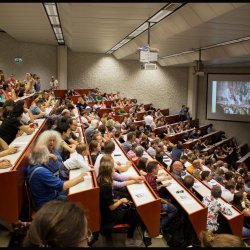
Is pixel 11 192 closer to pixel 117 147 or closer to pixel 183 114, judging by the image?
pixel 117 147

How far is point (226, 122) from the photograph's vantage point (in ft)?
59.8

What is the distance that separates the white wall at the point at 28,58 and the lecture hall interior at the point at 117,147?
5cm

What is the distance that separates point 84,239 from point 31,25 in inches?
426

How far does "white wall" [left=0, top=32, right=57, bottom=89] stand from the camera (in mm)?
16750

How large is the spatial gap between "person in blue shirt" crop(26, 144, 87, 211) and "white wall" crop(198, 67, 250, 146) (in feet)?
49.4

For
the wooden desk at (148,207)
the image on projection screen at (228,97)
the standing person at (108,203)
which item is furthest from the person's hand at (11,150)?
the image on projection screen at (228,97)

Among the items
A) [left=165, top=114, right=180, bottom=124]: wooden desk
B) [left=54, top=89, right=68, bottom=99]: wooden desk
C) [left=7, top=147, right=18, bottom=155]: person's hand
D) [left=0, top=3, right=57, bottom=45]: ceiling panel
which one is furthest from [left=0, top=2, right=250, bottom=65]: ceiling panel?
[left=165, top=114, right=180, bottom=124]: wooden desk

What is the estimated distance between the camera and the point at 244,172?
1086cm

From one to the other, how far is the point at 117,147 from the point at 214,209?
264 cm

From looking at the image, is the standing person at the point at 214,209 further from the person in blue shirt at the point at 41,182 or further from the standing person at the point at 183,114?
the standing person at the point at 183,114

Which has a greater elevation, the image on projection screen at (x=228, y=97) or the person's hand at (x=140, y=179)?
the image on projection screen at (x=228, y=97)

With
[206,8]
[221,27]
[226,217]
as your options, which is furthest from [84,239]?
[221,27]

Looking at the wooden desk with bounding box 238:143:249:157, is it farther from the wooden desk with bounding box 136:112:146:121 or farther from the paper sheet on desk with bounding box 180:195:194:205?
the paper sheet on desk with bounding box 180:195:194:205

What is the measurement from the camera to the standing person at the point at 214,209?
4.95m
